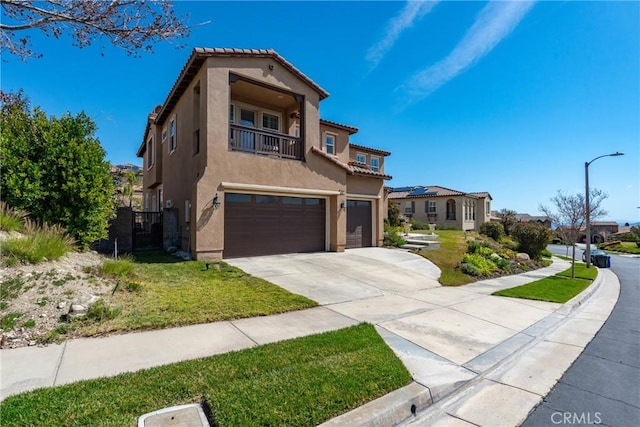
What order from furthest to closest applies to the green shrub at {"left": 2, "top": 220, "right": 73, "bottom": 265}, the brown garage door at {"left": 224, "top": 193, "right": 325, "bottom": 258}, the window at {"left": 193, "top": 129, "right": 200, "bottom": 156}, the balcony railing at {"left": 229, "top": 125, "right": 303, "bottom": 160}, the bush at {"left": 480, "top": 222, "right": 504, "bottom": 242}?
the bush at {"left": 480, "top": 222, "right": 504, "bottom": 242} → the window at {"left": 193, "top": 129, "right": 200, "bottom": 156} → the balcony railing at {"left": 229, "top": 125, "right": 303, "bottom": 160} → the brown garage door at {"left": 224, "top": 193, "right": 325, "bottom": 258} → the green shrub at {"left": 2, "top": 220, "right": 73, "bottom": 265}

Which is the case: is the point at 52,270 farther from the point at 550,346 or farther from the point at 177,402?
the point at 550,346

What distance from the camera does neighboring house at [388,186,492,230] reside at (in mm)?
35781

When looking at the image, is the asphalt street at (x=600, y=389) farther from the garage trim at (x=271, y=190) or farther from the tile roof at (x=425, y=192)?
the tile roof at (x=425, y=192)

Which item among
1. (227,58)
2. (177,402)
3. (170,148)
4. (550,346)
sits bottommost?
(550,346)

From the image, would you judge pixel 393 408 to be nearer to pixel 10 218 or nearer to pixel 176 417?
pixel 176 417

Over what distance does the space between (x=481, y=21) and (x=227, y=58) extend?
30.9 feet

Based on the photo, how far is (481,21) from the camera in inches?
423

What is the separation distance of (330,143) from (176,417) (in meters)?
18.8

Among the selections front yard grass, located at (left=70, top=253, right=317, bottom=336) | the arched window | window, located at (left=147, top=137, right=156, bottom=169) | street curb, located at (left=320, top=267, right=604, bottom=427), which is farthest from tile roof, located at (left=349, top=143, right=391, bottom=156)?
street curb, located at (left=320, top=267, right=604, bottom=427)

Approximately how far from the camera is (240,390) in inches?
133

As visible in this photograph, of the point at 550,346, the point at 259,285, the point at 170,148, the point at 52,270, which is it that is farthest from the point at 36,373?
the point at 170,148

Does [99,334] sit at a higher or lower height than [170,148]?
lower

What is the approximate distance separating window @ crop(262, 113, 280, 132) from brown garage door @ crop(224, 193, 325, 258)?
4815 millimetres

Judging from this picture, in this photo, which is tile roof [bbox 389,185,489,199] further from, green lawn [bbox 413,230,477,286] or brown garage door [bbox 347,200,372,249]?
brown garage door [bbox 347,200,372,249]
